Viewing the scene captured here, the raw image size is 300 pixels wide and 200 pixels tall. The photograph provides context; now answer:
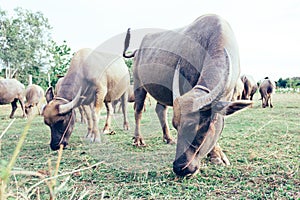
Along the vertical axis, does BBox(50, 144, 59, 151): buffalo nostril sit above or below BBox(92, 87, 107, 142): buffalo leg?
below

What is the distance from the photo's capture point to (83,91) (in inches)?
226

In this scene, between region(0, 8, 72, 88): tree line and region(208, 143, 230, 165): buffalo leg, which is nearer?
region(208, 143, 230, 165): buffalo leg

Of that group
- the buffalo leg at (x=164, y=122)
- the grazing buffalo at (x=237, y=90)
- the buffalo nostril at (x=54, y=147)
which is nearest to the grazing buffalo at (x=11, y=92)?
the buffalo nostril at (x=54, y=147)

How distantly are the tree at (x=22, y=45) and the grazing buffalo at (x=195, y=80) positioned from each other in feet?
97.9

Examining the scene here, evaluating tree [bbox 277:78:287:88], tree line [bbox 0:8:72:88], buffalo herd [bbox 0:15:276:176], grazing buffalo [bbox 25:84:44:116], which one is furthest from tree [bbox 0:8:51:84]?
tree [bbox 277:78:287:88]

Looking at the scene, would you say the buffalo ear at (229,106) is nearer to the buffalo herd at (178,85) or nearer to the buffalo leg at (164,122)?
the buffalo herd at (178,85)

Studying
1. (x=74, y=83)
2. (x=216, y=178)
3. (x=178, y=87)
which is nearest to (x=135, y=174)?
(x=216, y=178)

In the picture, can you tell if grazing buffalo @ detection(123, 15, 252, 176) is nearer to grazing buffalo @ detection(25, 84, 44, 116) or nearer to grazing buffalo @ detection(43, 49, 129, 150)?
grazing buffalo @ detection(43, 49, 129, 150)

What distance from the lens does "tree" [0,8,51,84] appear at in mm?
31797

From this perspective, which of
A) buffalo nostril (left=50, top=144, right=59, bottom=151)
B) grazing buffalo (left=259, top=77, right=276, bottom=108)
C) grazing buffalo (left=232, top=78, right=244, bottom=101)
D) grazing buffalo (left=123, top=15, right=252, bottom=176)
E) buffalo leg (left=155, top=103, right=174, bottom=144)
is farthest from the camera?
grazing buffalo (left=259, top=77, right=276, bottom=108)

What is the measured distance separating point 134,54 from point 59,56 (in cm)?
1894

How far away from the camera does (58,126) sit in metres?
5.20

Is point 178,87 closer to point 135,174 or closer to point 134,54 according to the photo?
point 135,174

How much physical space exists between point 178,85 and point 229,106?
953 millimetres
